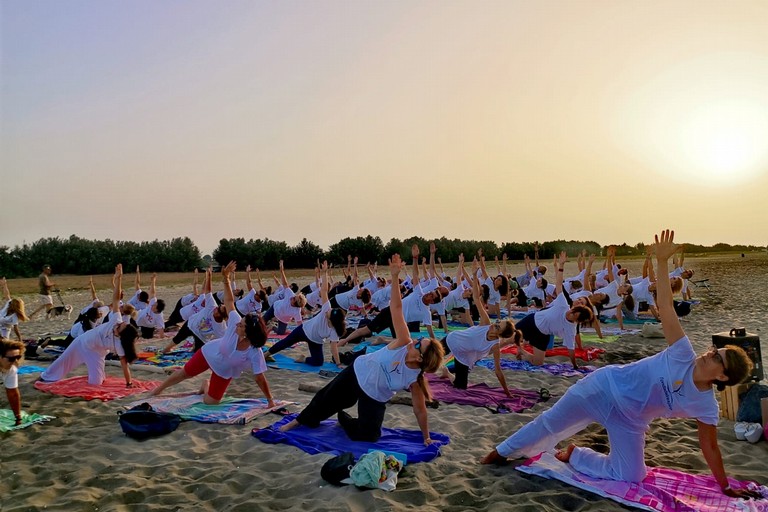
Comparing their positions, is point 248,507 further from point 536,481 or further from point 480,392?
point 480,392

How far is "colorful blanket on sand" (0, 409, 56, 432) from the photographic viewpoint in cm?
639

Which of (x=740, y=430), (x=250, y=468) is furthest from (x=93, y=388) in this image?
(x=740, y=430)

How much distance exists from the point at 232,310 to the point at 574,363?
19.6 feet

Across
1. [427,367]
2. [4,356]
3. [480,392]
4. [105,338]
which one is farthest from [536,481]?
[105,338]

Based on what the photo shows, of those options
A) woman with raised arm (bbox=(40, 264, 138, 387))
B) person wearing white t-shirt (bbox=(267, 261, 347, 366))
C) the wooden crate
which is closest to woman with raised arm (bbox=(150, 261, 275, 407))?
woman with raised arm (bbox=(40, 264, 138, 387))

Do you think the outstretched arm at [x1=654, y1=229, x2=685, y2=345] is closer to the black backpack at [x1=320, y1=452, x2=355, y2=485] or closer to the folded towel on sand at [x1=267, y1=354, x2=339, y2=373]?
the black backpack at [x1=320, y1=452, x2=355, y2=485]

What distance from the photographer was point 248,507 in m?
4.57

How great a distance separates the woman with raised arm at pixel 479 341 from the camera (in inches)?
293

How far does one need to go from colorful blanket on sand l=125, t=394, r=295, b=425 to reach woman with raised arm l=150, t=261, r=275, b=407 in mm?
140

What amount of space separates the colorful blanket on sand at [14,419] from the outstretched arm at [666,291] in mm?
7163

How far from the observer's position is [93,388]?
26.8 ft

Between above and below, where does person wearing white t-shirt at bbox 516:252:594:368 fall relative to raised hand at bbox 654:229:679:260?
below

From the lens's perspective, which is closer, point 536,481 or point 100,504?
point 100,504

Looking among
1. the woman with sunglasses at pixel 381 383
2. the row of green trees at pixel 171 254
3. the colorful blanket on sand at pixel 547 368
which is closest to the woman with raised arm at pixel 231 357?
the woman with sunglasses at pixel 381 383
